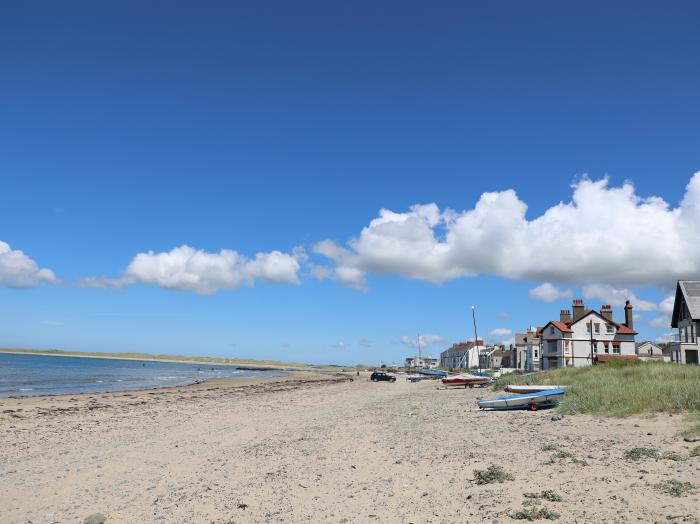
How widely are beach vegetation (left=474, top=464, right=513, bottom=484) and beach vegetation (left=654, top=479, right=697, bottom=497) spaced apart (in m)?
2.42

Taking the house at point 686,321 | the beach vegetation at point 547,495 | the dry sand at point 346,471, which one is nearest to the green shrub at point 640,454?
the dry sand at point 346,471

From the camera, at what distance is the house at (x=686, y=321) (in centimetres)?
4409

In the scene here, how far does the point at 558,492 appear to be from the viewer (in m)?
8.79

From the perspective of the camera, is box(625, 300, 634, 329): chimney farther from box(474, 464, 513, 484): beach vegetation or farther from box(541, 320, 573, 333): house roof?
box(474, 464, 513, 484): beach vegetation

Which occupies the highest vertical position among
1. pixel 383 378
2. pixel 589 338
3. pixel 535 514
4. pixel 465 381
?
pixel 589 338

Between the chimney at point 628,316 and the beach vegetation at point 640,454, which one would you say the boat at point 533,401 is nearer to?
the beach vegetation at point 640,454

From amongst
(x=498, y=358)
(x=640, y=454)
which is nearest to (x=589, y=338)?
(x=498, y=358)

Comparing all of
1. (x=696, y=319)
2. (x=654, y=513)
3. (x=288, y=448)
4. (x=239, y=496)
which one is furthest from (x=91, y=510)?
(x=696, y=319)

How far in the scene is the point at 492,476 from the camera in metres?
9.82

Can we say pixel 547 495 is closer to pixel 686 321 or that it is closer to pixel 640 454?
pixel 640 454

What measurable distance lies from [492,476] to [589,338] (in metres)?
64.8

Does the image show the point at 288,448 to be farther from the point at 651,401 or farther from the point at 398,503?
the point at 651,401

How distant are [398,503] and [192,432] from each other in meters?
12.7

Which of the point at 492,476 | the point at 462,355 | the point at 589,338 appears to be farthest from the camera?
the point at 462,355
